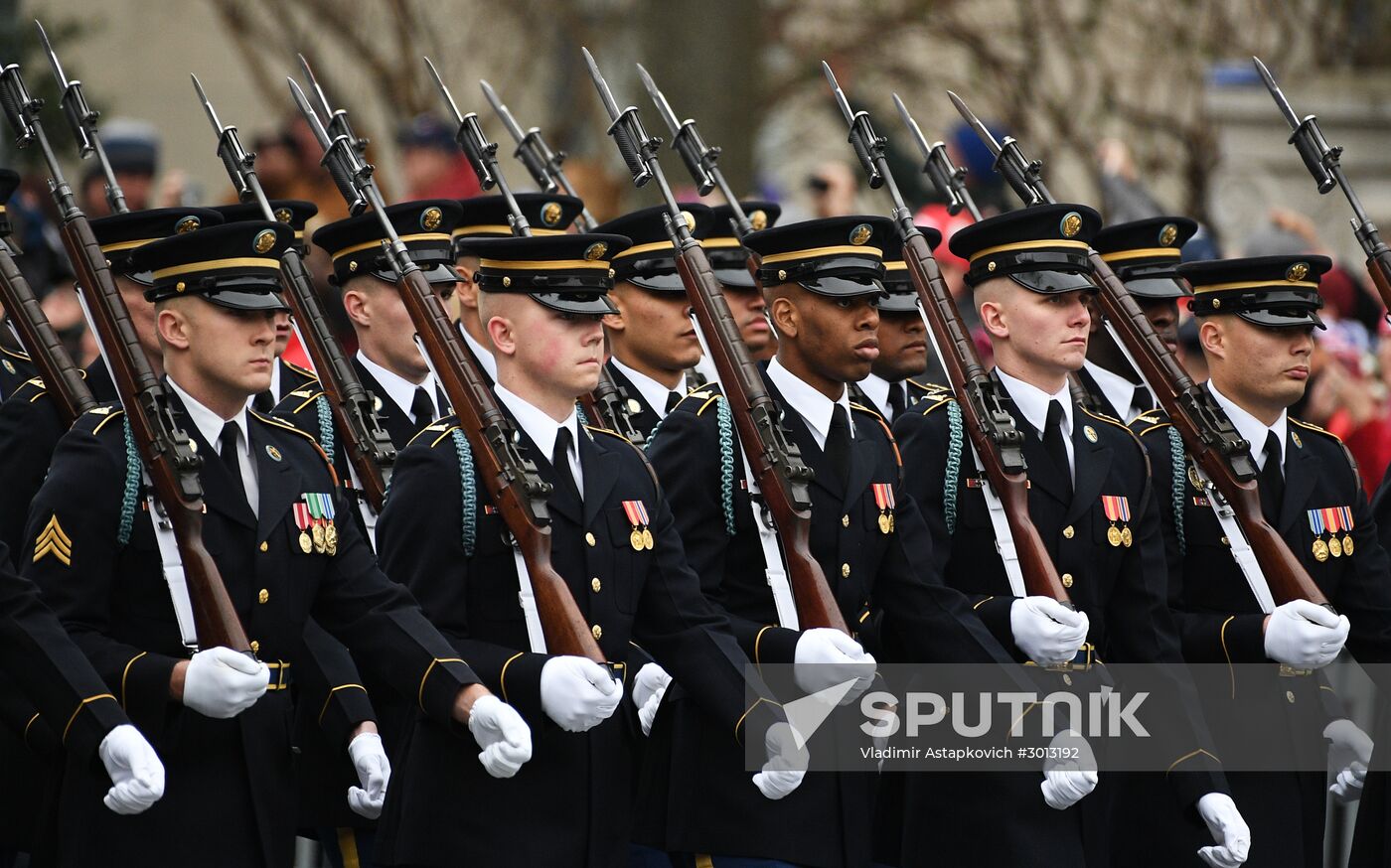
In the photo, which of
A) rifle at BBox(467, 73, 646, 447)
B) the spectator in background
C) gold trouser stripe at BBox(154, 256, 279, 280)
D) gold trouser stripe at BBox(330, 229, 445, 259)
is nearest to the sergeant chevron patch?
Result: gold trouser stripe at BBox(154, 256, 279, 280)

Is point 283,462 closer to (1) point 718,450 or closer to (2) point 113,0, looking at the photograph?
(1) point 718,450

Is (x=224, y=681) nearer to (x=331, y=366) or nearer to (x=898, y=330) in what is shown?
(x=331, y=366)

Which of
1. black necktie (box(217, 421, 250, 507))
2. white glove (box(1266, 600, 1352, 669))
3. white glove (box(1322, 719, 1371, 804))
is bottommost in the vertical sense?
white glove (box(1322, 719, 1371, 804))

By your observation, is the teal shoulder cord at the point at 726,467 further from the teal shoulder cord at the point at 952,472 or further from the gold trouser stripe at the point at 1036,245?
the gold trouser stripe at the point at 1036,245

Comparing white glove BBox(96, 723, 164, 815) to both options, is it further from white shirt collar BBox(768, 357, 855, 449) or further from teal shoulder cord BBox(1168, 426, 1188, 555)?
teal shoulder cord BBox(1168, 426, 1188, 555)

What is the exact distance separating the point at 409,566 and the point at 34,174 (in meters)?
10.7

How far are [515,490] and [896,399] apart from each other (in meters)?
3.24

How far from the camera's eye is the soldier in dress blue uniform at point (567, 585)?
587 cm

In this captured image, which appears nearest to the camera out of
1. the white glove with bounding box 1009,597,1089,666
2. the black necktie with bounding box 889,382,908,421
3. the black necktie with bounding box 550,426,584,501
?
the black necktie with bounding box 550,426,584,501

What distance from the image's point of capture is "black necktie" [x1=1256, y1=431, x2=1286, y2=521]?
7.56m

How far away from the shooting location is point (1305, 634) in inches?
277

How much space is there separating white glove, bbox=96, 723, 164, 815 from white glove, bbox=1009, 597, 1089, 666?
8.43ft

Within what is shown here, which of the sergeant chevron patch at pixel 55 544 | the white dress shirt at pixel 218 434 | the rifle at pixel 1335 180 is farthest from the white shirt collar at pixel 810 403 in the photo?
the rifle at pixel 1335 180

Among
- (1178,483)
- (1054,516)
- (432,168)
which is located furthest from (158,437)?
(432,168)
